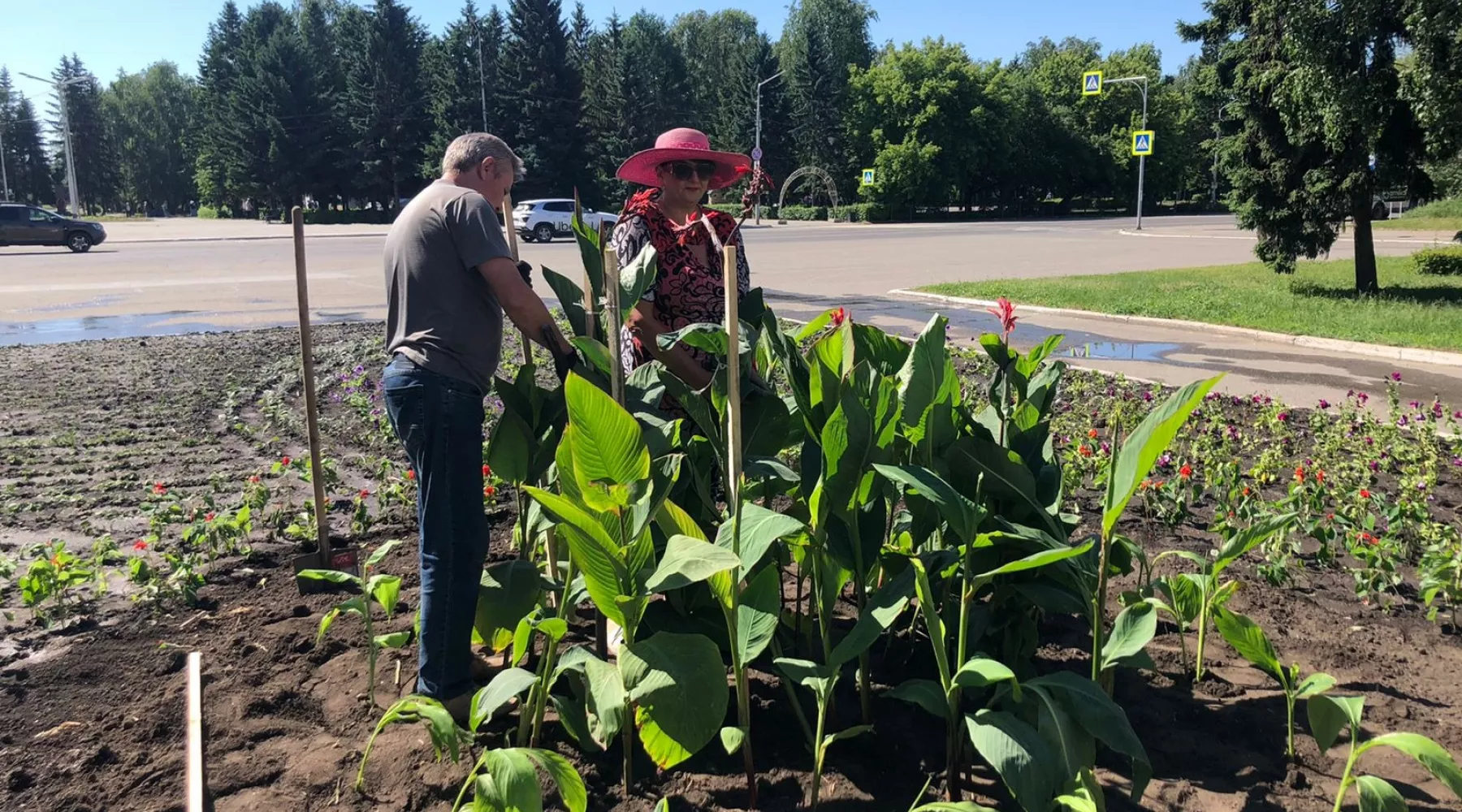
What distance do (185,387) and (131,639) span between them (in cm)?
510

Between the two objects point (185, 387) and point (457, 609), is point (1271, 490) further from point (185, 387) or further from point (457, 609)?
point (185, 387)

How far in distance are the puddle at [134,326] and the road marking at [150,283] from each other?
4146 millimetres

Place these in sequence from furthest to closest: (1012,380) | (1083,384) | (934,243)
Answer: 1. (934,243)
2. (1083,384)
3. (1012,380)

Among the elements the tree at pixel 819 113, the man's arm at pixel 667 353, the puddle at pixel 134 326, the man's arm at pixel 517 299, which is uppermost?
the tree at pixel 819 113

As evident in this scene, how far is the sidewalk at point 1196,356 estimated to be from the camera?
7.87 m

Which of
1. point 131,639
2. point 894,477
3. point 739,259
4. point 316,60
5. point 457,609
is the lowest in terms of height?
point 131,639

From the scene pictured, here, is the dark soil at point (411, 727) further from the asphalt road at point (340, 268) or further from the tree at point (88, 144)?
the tree at point (88, 144)

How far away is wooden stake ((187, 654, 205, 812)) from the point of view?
7.43 feet

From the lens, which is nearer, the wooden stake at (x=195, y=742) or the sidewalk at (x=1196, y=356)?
the wooden stake at (x=195, y=742)

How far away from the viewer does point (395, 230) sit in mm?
2633

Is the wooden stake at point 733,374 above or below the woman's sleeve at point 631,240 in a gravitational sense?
below

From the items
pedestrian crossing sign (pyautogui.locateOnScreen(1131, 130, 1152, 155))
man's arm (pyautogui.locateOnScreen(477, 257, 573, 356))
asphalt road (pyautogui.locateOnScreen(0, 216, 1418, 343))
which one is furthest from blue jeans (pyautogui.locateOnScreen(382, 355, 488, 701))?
pedestrian crossing sign (pyautogui.locateOnScreen(1131, 130, 1152, 155))

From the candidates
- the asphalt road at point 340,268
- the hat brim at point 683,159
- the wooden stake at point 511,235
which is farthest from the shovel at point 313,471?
the asphalt road at point 340,268

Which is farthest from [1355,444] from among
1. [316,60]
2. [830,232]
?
[316,60]
